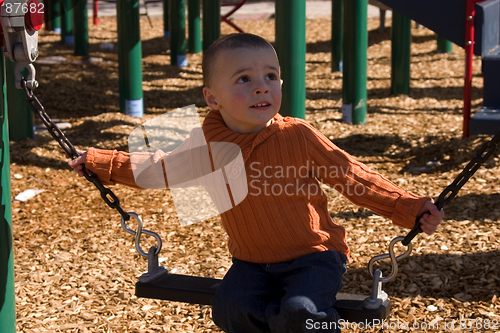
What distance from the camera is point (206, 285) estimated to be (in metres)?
2.49

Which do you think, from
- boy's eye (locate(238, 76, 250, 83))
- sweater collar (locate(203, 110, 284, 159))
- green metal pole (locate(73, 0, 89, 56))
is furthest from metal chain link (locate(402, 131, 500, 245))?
green metal pole (locate(73, 0, 89, 56))

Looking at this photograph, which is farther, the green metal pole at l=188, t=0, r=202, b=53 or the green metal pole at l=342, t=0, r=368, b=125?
the green metal pole at l=188, t=0, r=202, b=53

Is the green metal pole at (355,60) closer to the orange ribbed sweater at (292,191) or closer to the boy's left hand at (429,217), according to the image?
the orange ribbed sweater at (292,191)

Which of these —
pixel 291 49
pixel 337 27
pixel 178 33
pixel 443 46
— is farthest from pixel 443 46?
pixel 291 49

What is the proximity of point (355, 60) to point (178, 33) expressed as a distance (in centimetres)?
464

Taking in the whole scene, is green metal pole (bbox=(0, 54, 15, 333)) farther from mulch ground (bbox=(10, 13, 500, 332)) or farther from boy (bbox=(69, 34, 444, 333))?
boy (bbox=(69, 34, 444, 333))

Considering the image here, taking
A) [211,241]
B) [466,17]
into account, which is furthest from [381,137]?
[211,241]

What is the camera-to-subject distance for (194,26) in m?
11.9

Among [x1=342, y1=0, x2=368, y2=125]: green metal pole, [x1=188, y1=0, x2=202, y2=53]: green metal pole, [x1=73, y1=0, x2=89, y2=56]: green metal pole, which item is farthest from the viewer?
[x1=73, y1=0, x2=89, y2=56]: green metal pole

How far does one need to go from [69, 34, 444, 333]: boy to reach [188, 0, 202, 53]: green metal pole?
9191 millimetres

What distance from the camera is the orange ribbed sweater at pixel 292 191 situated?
2359 millimetres

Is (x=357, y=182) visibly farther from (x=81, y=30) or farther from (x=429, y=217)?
(x=81, y=30)

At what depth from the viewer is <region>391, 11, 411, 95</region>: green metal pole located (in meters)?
8.12

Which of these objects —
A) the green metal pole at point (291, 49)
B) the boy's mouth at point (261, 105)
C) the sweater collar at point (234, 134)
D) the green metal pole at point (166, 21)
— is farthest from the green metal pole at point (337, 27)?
the boy's mouth at point (261, 105)
